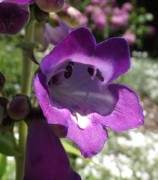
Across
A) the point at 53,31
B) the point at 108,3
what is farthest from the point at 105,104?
the point at 108,3

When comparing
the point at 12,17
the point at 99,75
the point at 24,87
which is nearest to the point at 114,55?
the point at 99,75

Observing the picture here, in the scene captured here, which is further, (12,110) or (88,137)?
(12,110)

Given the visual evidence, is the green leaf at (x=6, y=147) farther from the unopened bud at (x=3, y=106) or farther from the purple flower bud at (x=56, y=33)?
the purple flower bud at (x=56, y=33)

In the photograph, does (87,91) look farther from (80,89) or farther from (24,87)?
(24,87)

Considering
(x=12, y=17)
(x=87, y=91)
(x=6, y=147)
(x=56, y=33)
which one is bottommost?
(x=6, y=147)

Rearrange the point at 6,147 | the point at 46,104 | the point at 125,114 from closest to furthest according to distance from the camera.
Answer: the point at 46,104
the point at 125,114
the point at 6,147

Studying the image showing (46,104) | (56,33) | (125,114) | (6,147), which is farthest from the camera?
(56,33)

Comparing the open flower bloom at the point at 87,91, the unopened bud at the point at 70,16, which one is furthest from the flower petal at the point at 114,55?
the unopened bud at the point at 70,16

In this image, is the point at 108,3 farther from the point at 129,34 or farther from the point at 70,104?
the point at 70,104
